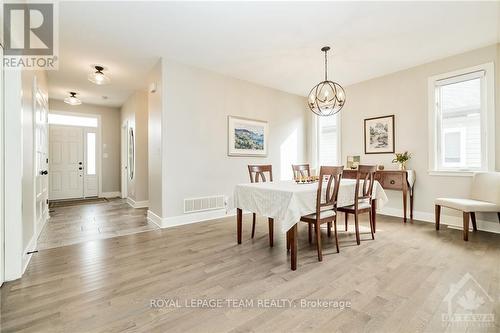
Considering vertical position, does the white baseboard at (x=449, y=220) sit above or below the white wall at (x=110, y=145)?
below

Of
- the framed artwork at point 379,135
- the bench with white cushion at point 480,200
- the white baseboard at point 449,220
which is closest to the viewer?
the bench with white cushion at point 480,200

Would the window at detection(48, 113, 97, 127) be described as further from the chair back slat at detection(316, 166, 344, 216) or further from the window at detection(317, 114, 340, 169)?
the chair back slat at detection(316, 166, 344, 216)

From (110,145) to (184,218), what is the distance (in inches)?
182

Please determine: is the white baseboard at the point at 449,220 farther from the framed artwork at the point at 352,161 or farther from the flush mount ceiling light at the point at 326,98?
the flush mount ceiling light at the point at 326,98

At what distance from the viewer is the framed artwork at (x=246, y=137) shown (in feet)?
14.7

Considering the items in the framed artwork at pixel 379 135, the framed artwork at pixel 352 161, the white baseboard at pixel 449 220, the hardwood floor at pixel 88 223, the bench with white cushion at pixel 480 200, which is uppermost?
the framed artwork at pixel 379 135

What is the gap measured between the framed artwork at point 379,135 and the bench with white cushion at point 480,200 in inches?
53.5

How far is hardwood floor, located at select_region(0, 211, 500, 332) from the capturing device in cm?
146

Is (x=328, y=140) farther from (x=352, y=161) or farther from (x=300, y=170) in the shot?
(x=300, y=170)

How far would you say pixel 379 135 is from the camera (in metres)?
4.54

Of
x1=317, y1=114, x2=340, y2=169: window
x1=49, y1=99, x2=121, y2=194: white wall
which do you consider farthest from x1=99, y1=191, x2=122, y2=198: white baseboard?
x1=317, y1=114, x2=340, y2=169: window

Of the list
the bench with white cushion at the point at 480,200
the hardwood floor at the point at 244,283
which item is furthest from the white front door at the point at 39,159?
the bench with white cushion at the point at 480,200

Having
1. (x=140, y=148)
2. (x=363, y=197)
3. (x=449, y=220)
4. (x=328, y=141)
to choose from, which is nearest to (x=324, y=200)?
(x=363, y=197)

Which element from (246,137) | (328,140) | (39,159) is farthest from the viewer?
(328,140)
